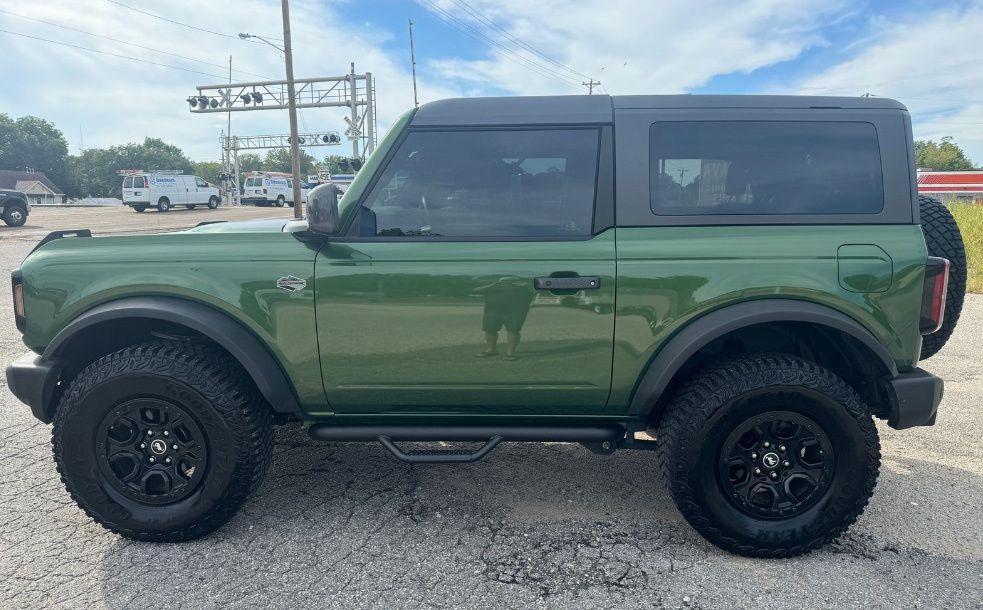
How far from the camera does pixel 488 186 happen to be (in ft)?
8.80

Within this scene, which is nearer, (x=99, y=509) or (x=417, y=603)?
(x=417, y=603)

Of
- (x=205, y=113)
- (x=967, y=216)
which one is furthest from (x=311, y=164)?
(x=967, y=216)

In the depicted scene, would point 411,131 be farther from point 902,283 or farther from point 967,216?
point 967,216

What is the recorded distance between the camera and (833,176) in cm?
259

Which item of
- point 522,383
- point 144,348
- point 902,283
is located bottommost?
point 522,383

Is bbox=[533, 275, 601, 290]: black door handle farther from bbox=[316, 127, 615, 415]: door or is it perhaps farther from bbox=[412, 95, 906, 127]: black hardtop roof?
bbox=[412, 95, 906, 127]: black hardtop roof

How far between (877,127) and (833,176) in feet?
0.95

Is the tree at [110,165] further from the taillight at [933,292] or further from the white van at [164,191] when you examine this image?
the taillight at [933,292]

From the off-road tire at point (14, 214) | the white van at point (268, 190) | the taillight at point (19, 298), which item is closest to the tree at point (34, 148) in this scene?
the white van at point (268, 190)

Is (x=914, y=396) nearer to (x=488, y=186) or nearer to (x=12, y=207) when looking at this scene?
(x=488, y=186)

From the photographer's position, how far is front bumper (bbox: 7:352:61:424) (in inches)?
106

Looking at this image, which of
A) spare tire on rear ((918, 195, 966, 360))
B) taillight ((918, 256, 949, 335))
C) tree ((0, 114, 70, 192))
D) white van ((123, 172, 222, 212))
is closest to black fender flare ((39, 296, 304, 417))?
taillight ((918, 256, 949, 335))

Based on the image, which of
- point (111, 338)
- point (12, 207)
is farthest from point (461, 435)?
point (12, 207)

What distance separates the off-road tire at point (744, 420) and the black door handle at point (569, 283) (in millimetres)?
675
